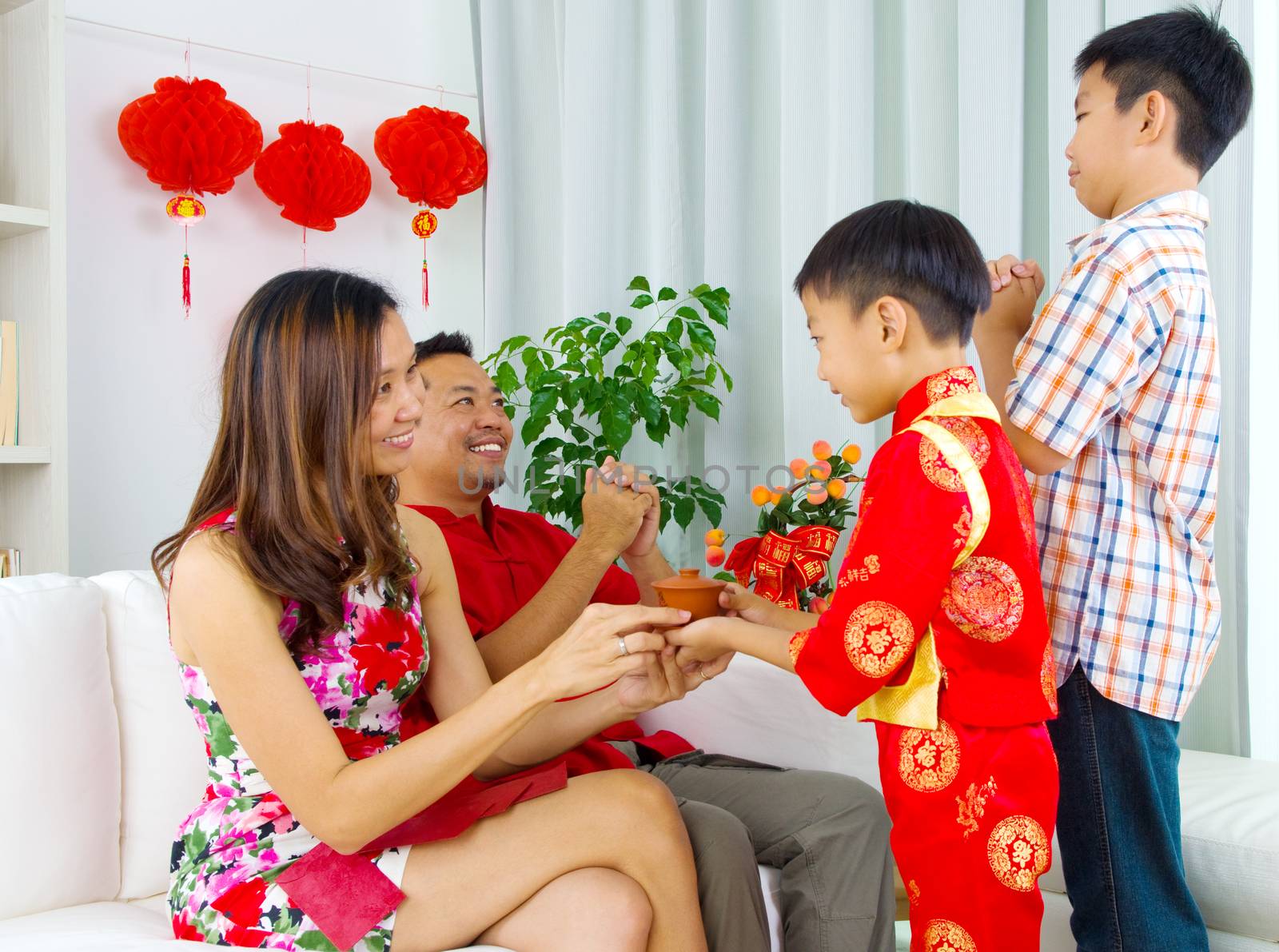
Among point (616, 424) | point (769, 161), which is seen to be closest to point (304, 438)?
point (616, 424)

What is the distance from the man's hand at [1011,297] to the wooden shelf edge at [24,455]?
6.88 ft

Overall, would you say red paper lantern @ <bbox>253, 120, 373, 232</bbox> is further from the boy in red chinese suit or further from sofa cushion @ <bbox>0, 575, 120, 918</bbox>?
the boy in red chinese suit

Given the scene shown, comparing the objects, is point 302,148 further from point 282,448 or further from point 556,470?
point 282,448

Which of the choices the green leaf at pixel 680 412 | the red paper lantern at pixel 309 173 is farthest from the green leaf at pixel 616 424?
the red paper lantern at pixel 309 173

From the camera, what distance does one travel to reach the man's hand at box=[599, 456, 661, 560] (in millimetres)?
2025

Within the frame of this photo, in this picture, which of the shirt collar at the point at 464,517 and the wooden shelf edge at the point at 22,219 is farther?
the wooden shelf edge at the point at 22,219

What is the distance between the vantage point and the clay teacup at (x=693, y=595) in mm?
1523

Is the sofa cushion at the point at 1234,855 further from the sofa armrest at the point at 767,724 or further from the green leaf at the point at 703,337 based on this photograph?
the green leaf at the point at 703,337

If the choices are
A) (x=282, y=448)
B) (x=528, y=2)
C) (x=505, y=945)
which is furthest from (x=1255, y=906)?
(x=528, y=2)

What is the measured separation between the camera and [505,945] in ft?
4.33

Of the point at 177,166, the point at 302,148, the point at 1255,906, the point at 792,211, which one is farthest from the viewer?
the point at 302,148

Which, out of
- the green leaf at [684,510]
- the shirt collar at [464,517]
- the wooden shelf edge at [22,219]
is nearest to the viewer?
the shirt collar at [464,517]

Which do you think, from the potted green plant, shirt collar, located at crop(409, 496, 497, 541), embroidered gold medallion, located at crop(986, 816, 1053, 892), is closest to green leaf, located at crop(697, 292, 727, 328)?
the potted green plant

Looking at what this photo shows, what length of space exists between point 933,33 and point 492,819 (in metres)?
1.98
